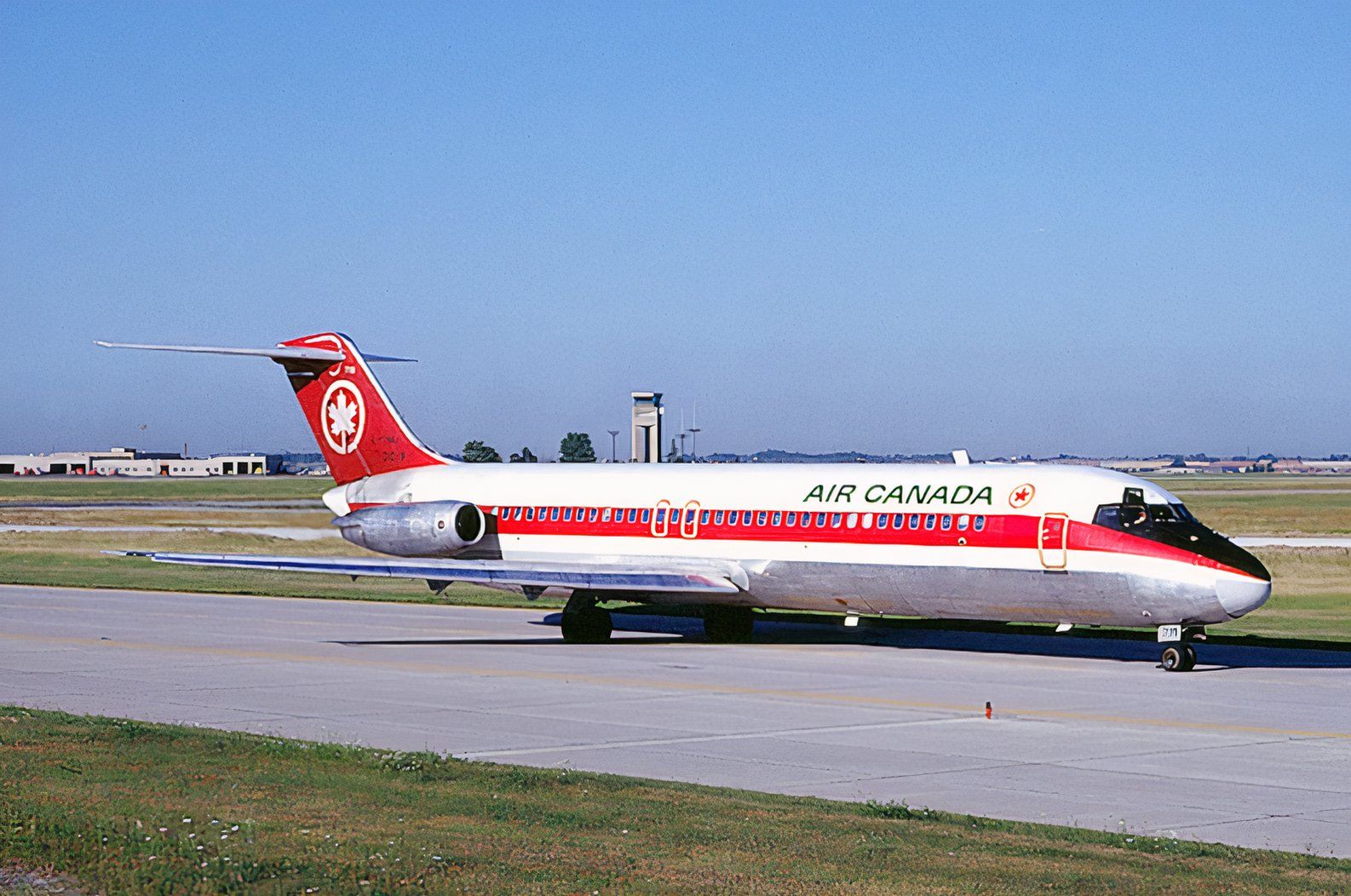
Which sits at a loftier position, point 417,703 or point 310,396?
point 310,396

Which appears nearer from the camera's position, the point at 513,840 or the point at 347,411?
the point at 513,840

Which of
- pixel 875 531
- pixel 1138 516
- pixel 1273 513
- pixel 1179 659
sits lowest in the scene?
pixel 1179 659

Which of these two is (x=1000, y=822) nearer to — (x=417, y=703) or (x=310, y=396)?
(x=417, y=703)

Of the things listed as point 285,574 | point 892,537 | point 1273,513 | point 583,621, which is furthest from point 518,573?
point 1273,513

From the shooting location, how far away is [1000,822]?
13.8 meters

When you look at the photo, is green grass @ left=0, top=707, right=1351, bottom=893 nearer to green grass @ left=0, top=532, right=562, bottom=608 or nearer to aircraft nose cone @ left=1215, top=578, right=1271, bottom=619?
aircraft nose cone @ left=1215, top=578, right=1271, bottom=619

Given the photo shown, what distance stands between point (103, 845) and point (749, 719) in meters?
10.2

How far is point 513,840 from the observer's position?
12.6 metres

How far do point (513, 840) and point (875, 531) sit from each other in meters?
16.9

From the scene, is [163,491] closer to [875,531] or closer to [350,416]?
[350,416]

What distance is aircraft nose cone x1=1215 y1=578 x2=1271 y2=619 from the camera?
25.1 m

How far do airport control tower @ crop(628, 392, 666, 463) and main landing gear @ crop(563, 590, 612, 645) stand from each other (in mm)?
18660

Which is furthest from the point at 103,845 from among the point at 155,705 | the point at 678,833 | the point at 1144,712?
the point at 1144,712

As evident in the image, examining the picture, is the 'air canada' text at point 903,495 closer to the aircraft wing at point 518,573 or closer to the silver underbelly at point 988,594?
the silver underbelly at point 988,594
